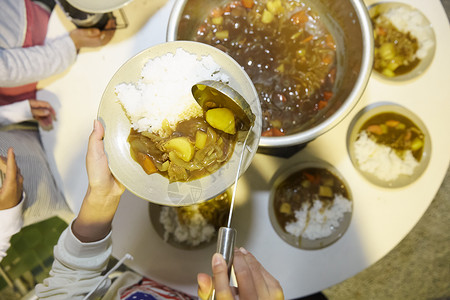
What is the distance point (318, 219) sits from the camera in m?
1.76

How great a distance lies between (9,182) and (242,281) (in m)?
1.23

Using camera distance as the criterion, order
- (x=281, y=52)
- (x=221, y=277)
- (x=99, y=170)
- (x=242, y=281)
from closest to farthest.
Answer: (x=221, y=277) → (x=242, y=281) → (x=99, y=170) → (x=281, y=52)

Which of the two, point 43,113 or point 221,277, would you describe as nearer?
point 221,277

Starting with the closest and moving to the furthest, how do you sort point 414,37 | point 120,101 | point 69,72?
point 120,101 < point 414,37 < point 69,72

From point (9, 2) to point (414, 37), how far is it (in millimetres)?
2233

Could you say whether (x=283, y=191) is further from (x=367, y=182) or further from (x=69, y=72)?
(x=69, y=72)

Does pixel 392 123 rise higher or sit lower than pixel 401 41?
lower

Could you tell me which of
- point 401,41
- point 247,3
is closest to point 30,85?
point 247,3

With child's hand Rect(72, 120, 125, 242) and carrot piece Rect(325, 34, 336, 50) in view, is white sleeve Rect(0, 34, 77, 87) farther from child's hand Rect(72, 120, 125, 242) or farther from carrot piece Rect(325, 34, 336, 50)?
carrot piece Rect(325, 34, 336, 50)

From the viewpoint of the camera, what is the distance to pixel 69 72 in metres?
1.90

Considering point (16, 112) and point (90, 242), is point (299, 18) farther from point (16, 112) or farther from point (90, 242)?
point (16, 112)

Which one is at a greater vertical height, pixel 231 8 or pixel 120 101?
pixel 231 8

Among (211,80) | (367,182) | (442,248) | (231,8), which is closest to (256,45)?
(231,8)

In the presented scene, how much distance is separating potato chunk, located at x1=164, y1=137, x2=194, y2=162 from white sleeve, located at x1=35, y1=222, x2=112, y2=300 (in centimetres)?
63
